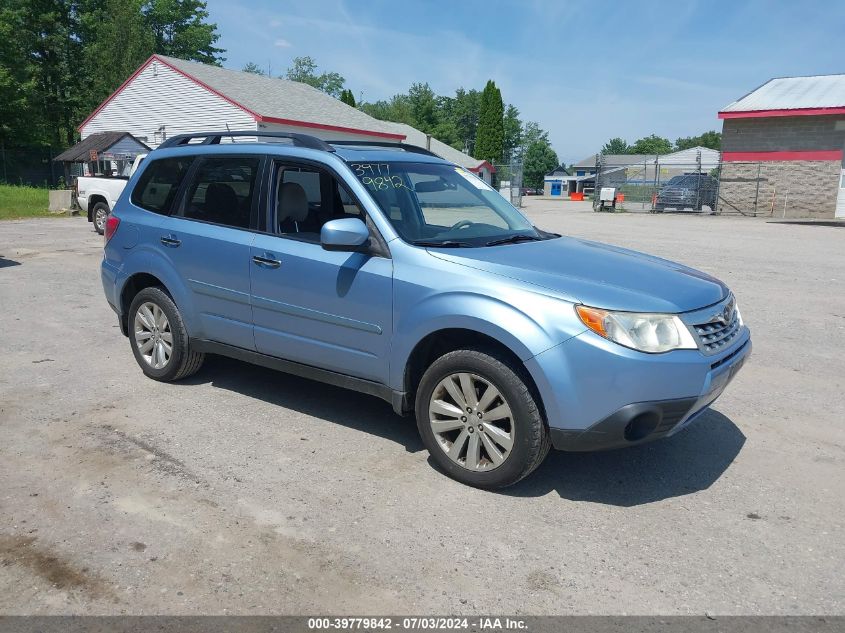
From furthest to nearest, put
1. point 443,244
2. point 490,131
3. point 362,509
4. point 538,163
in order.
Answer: point 538,163 → point 490,131 → point 443,244 → point 362,509

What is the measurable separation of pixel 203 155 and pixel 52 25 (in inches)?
2078

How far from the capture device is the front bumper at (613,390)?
3.27 meters

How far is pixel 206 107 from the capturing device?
97.8 feet

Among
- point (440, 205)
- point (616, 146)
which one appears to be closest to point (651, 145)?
point (616, 146)

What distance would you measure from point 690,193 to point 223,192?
3146 centimetres

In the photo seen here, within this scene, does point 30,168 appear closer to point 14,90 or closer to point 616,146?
point 14,90

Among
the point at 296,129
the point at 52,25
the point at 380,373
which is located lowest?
the point at 380,373

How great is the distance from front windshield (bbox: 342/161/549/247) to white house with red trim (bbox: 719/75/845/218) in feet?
101

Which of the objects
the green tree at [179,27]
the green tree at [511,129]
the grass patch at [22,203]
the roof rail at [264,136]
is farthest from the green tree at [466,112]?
the roof rail at [264,136]

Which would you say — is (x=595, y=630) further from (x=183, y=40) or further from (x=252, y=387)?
(x=183, y=40)

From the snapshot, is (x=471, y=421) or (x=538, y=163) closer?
(x=471, y=421)

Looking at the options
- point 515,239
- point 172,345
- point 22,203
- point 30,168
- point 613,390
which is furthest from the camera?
point 30,168

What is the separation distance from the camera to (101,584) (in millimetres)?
2836

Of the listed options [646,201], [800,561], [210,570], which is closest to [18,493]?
[210,570]
